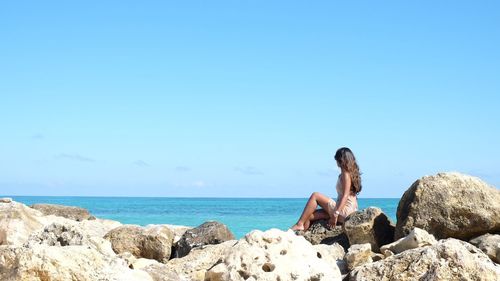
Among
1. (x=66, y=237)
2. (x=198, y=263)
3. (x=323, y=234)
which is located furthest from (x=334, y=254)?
(x=66, y=237)

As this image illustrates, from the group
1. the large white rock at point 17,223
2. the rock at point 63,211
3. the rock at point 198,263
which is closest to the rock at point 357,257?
the rock at point 198,263

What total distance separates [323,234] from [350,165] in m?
1.30

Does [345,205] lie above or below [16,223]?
above

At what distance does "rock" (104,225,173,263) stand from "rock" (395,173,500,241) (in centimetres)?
363

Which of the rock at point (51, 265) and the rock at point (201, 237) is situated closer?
the rock at point (51, 265)

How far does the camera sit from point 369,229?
10875 millimetres

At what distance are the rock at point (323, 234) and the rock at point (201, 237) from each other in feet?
4.43

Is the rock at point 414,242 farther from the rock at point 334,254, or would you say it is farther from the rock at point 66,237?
the rock at point 66,237

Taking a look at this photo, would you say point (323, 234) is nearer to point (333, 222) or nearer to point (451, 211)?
point (333, 222)

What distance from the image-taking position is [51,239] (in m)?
7.45

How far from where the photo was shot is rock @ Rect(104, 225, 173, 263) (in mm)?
11741

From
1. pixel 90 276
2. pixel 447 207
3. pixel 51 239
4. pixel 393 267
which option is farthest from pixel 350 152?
pixel 90 276

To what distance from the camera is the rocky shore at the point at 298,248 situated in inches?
221

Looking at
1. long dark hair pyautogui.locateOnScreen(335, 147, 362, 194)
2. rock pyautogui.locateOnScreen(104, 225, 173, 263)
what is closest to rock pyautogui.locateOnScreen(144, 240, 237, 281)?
rock pyautogui.locateOnScreen(104, 225, 173, 263)
